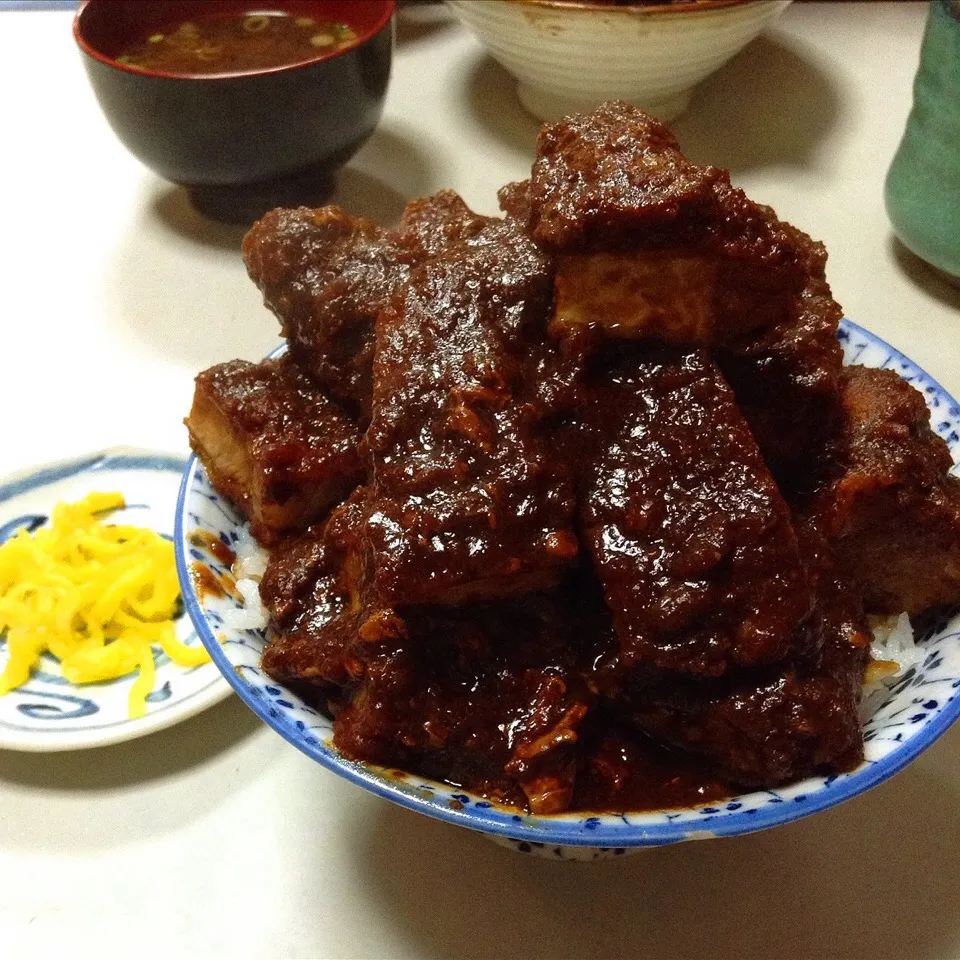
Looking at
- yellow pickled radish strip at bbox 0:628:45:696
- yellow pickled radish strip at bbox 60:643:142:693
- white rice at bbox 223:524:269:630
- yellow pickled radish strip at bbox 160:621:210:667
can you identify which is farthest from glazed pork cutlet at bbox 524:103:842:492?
yellow pickled radish strip at bbox 0:628:45:696

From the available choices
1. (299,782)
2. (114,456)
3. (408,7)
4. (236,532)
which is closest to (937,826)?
(299,782)

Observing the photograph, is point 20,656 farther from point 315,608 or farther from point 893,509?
point 893,509

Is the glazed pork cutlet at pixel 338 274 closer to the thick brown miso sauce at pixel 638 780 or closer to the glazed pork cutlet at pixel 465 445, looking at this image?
the glazed pork cutlet at pixel 465 445

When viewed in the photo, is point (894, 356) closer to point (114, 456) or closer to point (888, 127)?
point (114, 456)

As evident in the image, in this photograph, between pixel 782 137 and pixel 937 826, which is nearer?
pixel 937 826

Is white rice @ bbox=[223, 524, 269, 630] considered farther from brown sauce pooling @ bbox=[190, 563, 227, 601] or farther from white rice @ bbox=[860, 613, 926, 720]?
white rice @ bbox=[860, 613, 926, 720]

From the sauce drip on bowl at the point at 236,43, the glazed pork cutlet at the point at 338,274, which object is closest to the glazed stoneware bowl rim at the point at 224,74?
the sauce drip on bowl at the point at 236,43
